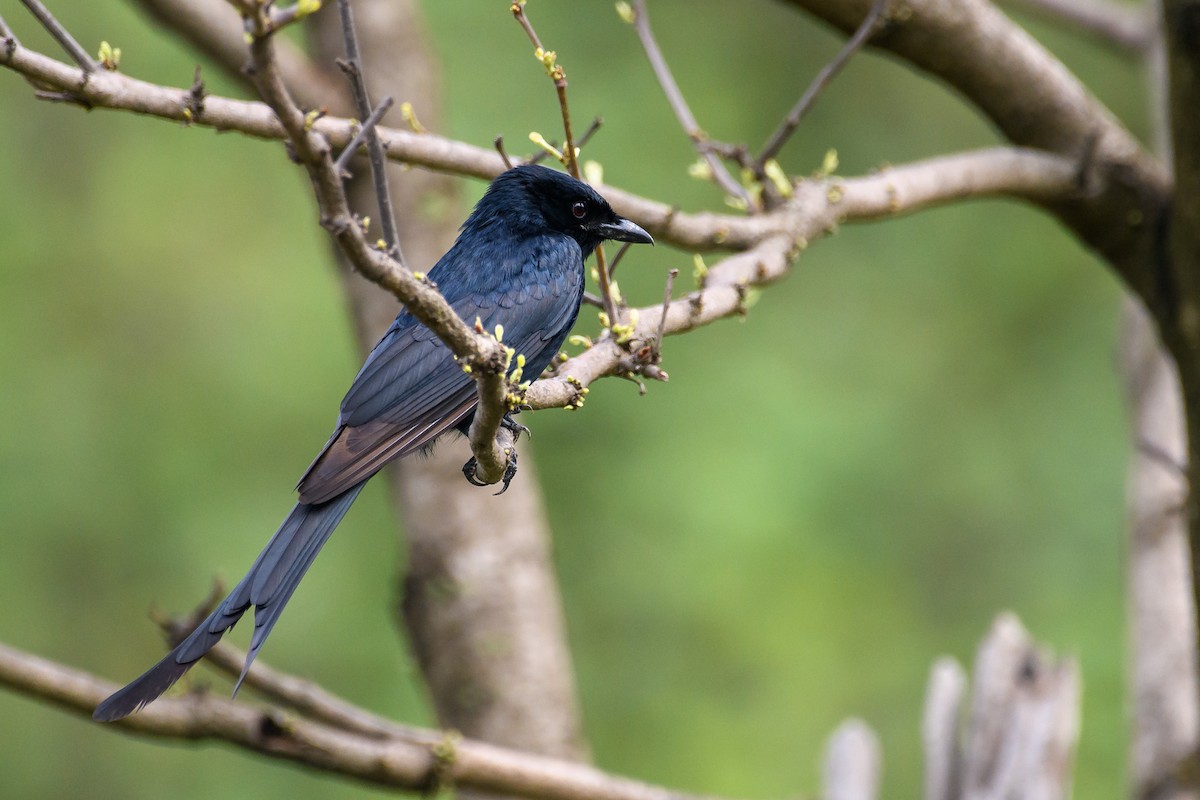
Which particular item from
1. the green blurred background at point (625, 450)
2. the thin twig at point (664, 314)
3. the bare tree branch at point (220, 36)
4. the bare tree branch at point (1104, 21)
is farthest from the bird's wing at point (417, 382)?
the bare tree branch at point (1104, 21)

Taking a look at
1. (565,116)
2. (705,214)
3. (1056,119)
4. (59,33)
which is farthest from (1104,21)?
(59,33)

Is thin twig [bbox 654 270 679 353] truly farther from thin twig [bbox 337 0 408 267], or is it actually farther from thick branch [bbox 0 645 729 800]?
thick branch [bbox 0 645 729 800]

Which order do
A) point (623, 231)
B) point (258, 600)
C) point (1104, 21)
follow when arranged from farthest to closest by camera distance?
point (1104, 21)
point (623, 231)
point (258, 600)

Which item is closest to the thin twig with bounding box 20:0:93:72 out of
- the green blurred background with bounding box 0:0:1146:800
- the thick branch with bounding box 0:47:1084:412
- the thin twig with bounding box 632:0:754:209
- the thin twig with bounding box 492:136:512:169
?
the thick branch with bounding box 0:47:1084:412

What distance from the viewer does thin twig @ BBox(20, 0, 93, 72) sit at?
2.18 m

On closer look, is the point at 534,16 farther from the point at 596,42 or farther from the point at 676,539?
the point at 676,539

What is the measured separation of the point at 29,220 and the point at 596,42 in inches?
122

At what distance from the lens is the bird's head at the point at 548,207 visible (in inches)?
141

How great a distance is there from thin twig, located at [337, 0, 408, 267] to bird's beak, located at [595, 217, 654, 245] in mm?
1496

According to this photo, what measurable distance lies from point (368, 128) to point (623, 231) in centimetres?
175

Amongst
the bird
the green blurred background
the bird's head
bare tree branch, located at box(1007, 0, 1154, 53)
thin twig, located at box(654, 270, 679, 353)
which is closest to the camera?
thin twig, located at box(654, 270, 679, 353)

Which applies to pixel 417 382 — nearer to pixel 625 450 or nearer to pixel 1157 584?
pixel 1157 584

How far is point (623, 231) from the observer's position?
3.51 metres

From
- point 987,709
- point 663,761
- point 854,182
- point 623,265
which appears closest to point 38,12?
point 854,182
